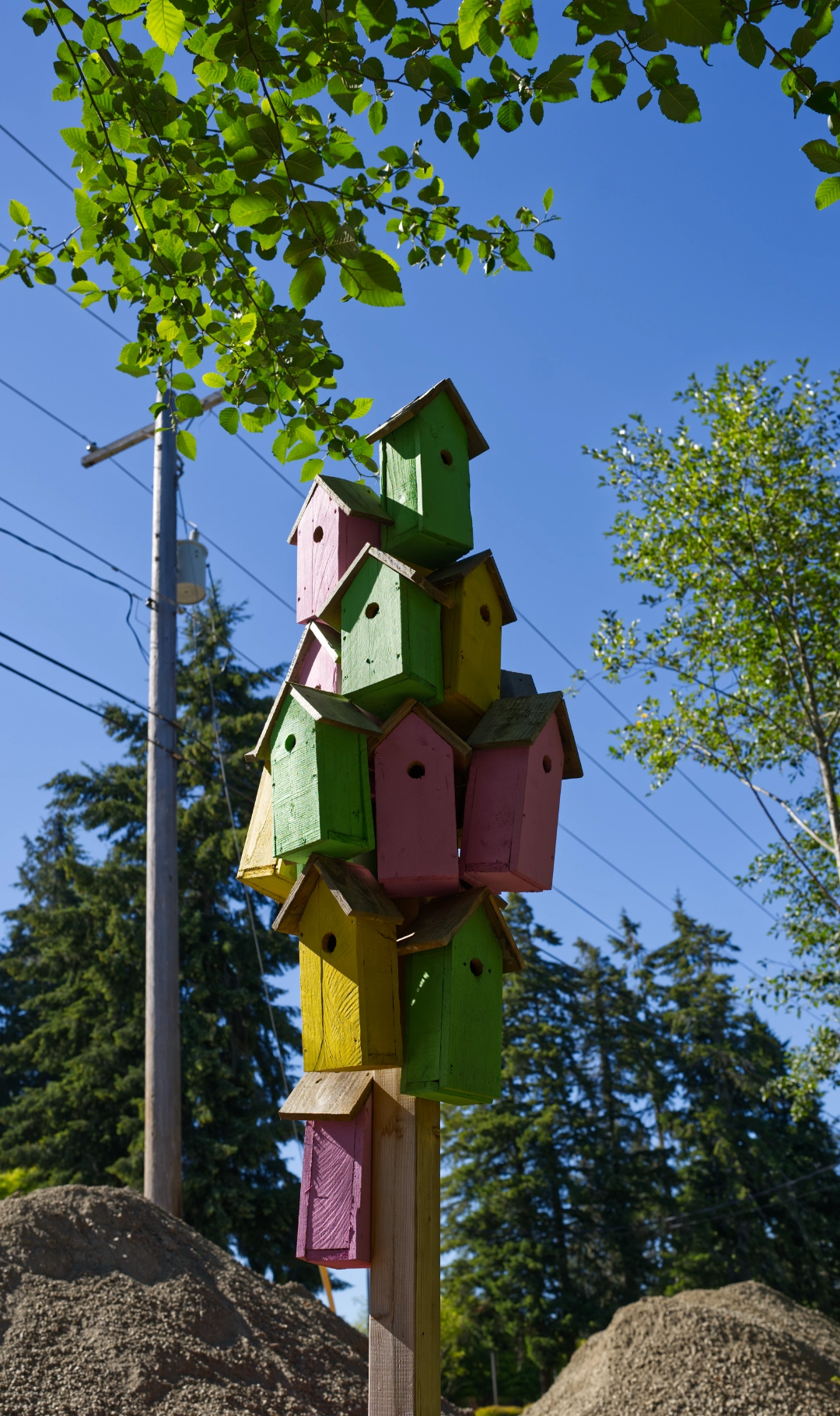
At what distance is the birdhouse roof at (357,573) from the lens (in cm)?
272

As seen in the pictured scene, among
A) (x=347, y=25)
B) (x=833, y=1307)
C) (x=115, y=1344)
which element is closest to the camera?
(x=347, y=25)

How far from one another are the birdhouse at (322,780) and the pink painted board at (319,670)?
21 cm

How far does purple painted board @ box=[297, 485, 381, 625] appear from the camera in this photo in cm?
299

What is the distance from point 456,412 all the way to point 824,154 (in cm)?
127

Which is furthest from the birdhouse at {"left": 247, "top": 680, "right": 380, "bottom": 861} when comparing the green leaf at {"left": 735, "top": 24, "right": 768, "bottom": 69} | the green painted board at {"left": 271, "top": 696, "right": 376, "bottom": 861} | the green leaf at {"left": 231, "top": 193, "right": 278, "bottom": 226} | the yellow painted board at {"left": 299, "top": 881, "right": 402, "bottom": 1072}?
the green leaf at {"left": 735, "top": 24, "right": 768, "bottom": 69}

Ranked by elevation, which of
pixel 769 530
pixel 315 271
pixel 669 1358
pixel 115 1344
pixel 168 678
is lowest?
pixel 669 1358

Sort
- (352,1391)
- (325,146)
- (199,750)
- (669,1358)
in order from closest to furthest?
(325,146) → (352,1391) → (669,1358) → (199,750)

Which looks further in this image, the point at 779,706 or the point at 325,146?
the point at 779,706

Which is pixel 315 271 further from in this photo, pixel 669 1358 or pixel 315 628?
pixel 669 1358

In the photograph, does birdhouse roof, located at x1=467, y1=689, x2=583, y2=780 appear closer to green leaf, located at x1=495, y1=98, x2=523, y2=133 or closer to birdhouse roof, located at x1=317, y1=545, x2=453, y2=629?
birdhouse roof, located at x1=317, y1=545, x2=453, y2=629

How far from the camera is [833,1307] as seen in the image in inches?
973

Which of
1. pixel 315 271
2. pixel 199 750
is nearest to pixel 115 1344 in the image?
pixel 315 271

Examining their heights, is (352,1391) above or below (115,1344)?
below

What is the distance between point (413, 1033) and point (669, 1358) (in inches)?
335
